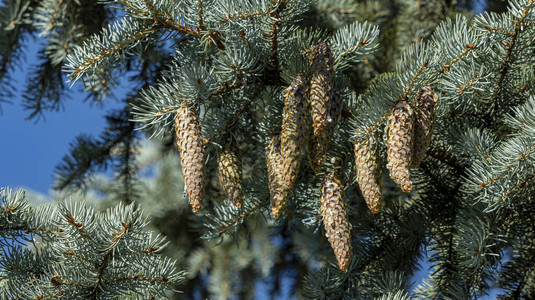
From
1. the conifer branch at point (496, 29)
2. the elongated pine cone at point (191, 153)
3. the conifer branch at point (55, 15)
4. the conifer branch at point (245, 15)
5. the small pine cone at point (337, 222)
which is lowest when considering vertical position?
the small pine cone at point (337, 222)

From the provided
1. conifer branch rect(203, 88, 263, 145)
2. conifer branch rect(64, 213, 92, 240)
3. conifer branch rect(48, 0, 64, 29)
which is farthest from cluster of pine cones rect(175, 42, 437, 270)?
conifer branch rect(48, 0, 64, 29)

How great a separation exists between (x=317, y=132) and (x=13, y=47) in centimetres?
144

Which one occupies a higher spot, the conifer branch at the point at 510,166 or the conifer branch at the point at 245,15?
the conifer branch at the point at 245,15

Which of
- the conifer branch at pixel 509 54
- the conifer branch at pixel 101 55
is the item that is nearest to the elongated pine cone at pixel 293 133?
the conifer branch at pixel 101 55

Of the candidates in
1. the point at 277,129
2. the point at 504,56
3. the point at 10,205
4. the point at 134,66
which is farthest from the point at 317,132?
the point at 134,66

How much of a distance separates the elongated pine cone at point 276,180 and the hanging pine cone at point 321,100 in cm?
7

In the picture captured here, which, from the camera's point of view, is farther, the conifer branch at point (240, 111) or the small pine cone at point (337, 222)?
the conifer branch at point (240, 111)

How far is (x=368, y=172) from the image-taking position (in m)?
1.22

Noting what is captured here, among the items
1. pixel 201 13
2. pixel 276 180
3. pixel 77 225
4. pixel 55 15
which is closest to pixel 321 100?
pixel 276 180

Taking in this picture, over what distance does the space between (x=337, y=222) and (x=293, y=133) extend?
0.20 meters

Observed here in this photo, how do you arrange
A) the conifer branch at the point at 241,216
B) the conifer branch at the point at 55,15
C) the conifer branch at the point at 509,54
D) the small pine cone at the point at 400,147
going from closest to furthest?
1. the small pine cone at the point at 400,147
2. the conifer branch at the point at 509,54
3. the conifer branch at the point at 241,216
4. the conifer branch at the point at 55,15

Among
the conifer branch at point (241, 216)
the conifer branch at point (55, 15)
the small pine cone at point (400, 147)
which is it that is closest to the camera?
the small pine cone at point (400, 147)

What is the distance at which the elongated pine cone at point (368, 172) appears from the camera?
47.5 inches

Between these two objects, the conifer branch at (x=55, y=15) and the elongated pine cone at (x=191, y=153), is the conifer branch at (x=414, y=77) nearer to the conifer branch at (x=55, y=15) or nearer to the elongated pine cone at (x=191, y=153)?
the elongated pine cone at (x=191, y=153)
